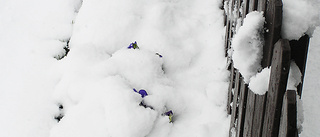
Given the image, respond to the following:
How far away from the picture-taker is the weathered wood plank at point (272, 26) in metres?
0.96

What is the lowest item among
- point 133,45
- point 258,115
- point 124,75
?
point 124,75

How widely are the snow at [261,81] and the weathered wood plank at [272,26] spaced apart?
0.03m

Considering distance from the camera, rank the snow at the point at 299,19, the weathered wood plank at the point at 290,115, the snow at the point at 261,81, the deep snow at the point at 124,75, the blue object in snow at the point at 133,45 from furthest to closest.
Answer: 1. the blue object in snow at the point at 133,45
2. the deep snow at the point at 124,75
3. the snow at the point at 261,81
4. the snow at the point at 299,19
5. the weathered wood plank at the point at 290,115

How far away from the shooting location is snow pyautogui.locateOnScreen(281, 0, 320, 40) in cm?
96

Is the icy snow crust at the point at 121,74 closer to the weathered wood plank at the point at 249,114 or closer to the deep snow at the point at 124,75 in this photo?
the deep snow at the point at 124,75

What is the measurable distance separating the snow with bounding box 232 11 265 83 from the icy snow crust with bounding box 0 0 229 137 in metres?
0.89

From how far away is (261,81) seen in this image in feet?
3.58

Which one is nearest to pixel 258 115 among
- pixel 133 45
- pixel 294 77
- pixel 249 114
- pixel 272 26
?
pixel 249 114

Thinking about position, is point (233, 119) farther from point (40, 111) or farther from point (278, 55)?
point (40, 111)

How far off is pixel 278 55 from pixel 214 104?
127 cm

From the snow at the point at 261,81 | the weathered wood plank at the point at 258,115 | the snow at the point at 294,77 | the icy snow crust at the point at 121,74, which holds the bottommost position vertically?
the icy snow crust at the point at 121,74

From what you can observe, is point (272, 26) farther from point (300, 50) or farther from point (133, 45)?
point (133, 45)

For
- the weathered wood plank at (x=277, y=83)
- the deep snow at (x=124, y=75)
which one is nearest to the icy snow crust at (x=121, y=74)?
the deep snow at (x=124, y=75)

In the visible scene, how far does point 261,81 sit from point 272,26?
21cm
